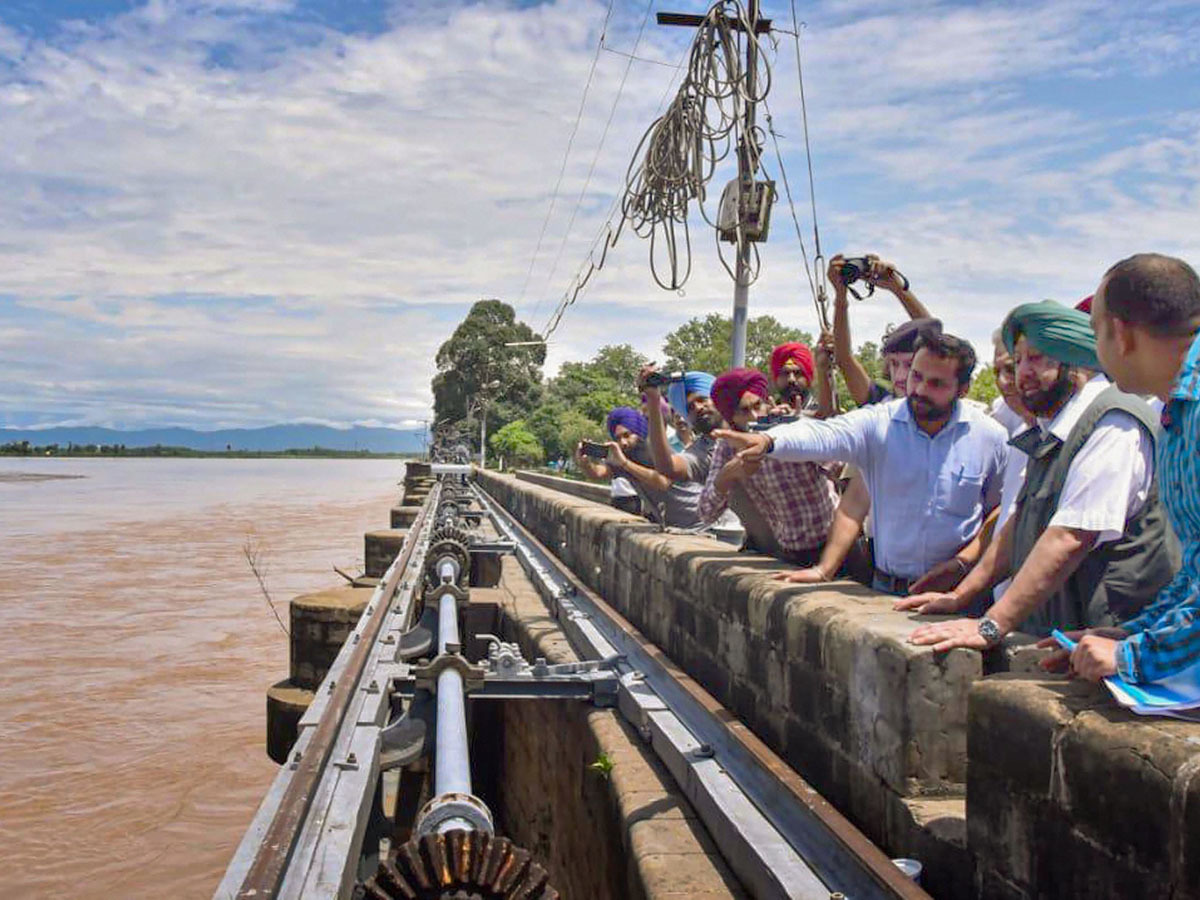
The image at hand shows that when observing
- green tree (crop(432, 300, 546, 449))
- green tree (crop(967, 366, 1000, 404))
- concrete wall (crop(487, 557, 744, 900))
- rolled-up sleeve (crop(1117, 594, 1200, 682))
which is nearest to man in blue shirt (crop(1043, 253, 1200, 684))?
rolled-up sleeve (crop(1117, 594, 1200, 682))

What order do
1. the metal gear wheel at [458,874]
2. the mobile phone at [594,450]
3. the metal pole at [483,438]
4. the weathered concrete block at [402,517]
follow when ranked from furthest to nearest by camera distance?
the metal pole at [483,438], the weathered concrete block at [402,517], the mobile phone at [594,450], the metal gear wheel at [458,874]

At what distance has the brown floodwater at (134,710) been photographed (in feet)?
30.0

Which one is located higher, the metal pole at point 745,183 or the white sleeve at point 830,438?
the metal pole at point 745,183

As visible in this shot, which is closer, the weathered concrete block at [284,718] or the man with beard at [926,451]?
the man with beard at [926,451]

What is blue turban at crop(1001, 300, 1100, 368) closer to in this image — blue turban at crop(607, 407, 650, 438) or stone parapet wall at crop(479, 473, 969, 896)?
stone parapet wall at crop(479, 473, 969, 896)

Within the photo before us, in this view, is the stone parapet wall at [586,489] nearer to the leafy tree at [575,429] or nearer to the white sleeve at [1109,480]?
the white sleeve at [1109,480]

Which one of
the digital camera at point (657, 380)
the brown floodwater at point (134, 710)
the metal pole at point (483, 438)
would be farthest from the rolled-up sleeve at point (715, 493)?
the metal pole at point (483, 438)

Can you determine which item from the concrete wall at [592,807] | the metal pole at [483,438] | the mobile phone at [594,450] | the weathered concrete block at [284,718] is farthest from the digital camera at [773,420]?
the metal pole at [483,438]

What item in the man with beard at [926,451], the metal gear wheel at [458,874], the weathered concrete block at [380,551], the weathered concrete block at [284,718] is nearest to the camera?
the metal gear wheel at [458,874]

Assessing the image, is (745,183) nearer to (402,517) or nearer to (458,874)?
(458,874)

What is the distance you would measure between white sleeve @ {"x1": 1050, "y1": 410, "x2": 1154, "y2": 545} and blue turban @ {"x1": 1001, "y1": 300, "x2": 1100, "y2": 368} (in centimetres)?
41

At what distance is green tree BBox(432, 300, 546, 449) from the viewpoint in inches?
3150

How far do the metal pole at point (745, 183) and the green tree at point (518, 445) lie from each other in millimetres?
58003

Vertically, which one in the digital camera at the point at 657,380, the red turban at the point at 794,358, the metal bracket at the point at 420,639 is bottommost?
the metal bracket at the point at 420,639
